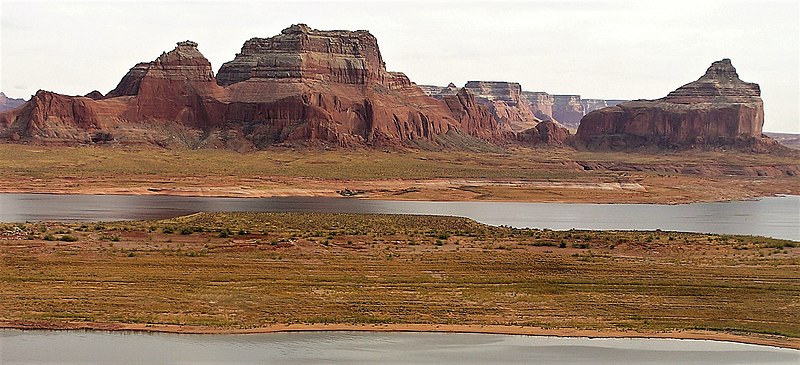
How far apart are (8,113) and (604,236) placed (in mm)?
153669

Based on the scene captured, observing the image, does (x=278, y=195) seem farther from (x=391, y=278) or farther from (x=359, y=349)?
(x=359, y=349)

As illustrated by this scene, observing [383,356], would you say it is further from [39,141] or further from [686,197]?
[39,141]

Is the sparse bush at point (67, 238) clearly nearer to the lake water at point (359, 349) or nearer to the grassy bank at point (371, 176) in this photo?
the lake water at point (359, 349)

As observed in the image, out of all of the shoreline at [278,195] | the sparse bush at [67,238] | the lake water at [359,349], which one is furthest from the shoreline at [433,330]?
the shoreline at [278,195]

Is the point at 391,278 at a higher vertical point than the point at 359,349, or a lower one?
higher

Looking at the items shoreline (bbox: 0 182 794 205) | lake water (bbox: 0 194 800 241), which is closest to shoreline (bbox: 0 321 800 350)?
lake water (bbox: 0 194 800 241)

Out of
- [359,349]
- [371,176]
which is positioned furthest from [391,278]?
[371,176]

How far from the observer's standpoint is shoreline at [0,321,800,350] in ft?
119

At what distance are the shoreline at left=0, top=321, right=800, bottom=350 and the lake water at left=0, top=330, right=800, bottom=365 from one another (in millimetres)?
486

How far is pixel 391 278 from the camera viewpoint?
46.3 metres

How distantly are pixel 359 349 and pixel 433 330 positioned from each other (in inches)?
162

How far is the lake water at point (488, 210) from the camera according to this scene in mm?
82812

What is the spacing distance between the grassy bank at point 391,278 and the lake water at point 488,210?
56.6ft

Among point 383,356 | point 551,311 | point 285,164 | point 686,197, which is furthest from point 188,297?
point 285,164
